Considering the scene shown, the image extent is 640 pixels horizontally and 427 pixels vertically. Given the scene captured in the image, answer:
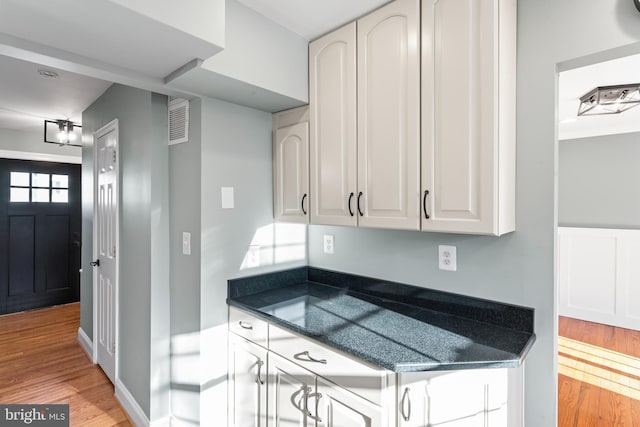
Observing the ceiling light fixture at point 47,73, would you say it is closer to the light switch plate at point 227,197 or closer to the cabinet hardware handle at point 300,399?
the light switch plate at point 227,197

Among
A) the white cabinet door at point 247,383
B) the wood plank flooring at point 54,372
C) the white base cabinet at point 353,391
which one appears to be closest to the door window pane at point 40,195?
the wood plank flooring at point 54,372

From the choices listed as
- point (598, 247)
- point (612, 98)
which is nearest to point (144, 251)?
point (612, 98)

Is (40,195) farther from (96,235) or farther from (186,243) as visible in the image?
(186,243)

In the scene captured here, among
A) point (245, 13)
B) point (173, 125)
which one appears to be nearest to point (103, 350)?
point (173, 125)

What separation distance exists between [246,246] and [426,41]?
143cm

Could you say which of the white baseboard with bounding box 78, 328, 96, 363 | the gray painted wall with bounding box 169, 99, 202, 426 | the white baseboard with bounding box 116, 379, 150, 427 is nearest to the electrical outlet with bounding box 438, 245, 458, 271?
the gray painted wall with bounding box 169, 99, 202, 426

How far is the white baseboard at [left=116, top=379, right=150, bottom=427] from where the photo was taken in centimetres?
207

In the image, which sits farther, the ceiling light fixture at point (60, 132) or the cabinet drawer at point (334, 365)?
the ceiling light fixture at point (60, 132)

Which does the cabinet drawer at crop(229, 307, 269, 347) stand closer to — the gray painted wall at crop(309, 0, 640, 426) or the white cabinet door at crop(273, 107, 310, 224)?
the white cabinet door at crop(273, 107, 310, 224)

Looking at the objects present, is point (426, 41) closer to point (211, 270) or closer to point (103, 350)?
point (211, 270)

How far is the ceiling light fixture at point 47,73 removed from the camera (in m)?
2.28

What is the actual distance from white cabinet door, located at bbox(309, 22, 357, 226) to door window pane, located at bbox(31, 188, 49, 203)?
440 centimetres

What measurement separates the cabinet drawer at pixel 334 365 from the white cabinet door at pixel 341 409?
3cm

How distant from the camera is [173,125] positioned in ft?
6.51
